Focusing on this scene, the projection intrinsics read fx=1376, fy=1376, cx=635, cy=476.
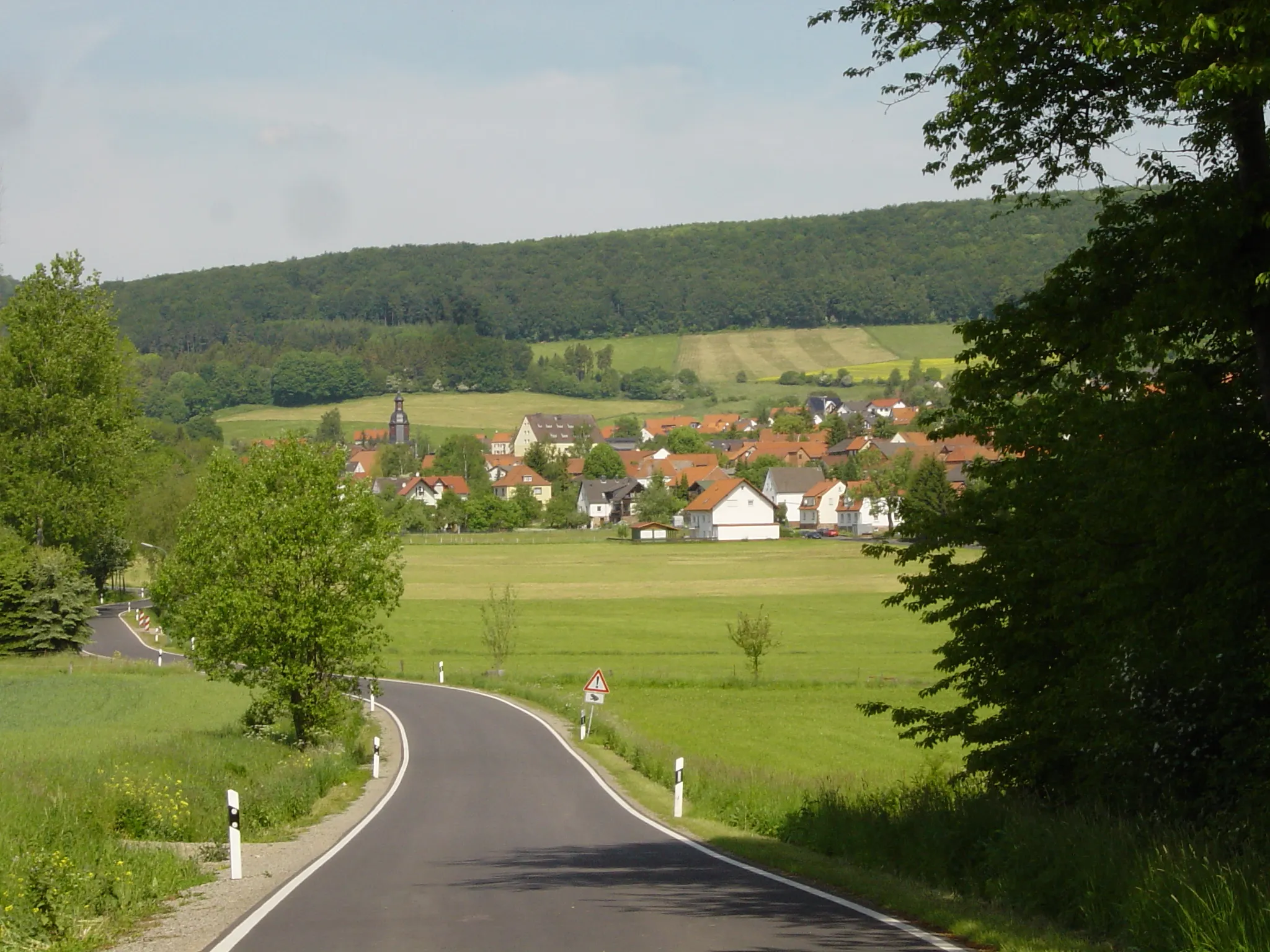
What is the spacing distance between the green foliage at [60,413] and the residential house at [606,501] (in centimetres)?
12505

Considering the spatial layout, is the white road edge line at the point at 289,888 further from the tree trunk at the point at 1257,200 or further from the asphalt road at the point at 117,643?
the asphalt road at the point at 117,643

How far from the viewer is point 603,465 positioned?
195 m

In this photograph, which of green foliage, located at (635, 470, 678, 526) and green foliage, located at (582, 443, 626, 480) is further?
green foliage, located at (582, 443, 626, 480)

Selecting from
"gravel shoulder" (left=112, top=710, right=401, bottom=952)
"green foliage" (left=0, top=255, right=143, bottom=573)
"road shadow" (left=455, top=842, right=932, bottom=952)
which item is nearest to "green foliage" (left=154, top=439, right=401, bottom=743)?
"gravel shoulder" (left=112, top=710, right=401, bottom=952)

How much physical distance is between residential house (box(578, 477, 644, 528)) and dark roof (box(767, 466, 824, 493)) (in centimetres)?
2103

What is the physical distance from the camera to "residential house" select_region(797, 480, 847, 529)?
162 m

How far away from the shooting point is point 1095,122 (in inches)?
531

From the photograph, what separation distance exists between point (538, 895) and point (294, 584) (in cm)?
1978

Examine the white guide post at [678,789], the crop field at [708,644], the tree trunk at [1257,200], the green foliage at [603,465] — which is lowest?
the crop field at [708,644]

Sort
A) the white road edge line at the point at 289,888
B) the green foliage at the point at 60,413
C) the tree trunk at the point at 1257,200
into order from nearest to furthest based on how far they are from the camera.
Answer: the white road edge line at the point at 289,888 < the tree trunk at the point at 1257,200 < the green foliage at the point at 60,413

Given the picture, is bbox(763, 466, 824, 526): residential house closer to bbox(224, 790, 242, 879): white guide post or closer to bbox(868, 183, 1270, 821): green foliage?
bbox(868, 183, 1270, 821): green foliage

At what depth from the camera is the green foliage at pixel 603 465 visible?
195 m

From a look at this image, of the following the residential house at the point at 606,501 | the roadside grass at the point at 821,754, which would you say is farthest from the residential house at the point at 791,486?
the roadside grass at the point at 821,754

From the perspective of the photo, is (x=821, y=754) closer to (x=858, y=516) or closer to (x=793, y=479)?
(x=858, y=516)
